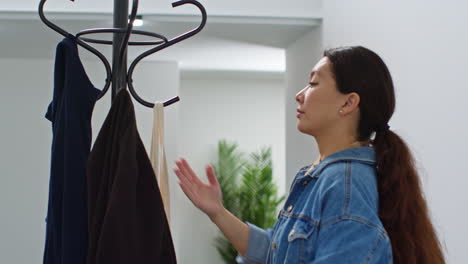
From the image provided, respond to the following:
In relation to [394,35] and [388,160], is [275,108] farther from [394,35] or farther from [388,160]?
[388,160]

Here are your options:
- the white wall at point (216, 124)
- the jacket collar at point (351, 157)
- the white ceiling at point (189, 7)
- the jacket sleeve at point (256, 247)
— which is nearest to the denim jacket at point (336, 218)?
the jacket collar at point (351, 157)

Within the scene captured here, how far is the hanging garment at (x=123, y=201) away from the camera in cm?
99

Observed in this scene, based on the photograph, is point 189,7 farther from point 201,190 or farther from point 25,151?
point 25,151

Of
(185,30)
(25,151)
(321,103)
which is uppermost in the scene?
(185,30)

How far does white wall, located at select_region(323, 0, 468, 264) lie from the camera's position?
2168 millimetres

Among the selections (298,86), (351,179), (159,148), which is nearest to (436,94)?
(351,179)

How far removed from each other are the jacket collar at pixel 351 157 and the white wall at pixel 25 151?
4.09 meters

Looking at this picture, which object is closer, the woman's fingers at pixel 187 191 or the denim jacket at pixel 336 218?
the denim jacket at pixel 336 218

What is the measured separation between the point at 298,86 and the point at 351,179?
3075 millimetres

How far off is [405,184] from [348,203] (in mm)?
215

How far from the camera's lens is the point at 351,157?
124 cm

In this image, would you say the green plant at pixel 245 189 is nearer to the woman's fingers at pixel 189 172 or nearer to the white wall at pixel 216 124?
the white wall at pixel 216 124

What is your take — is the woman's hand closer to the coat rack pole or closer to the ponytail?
the coat rack pole

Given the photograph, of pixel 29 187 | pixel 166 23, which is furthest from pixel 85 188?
pixel 29 187
